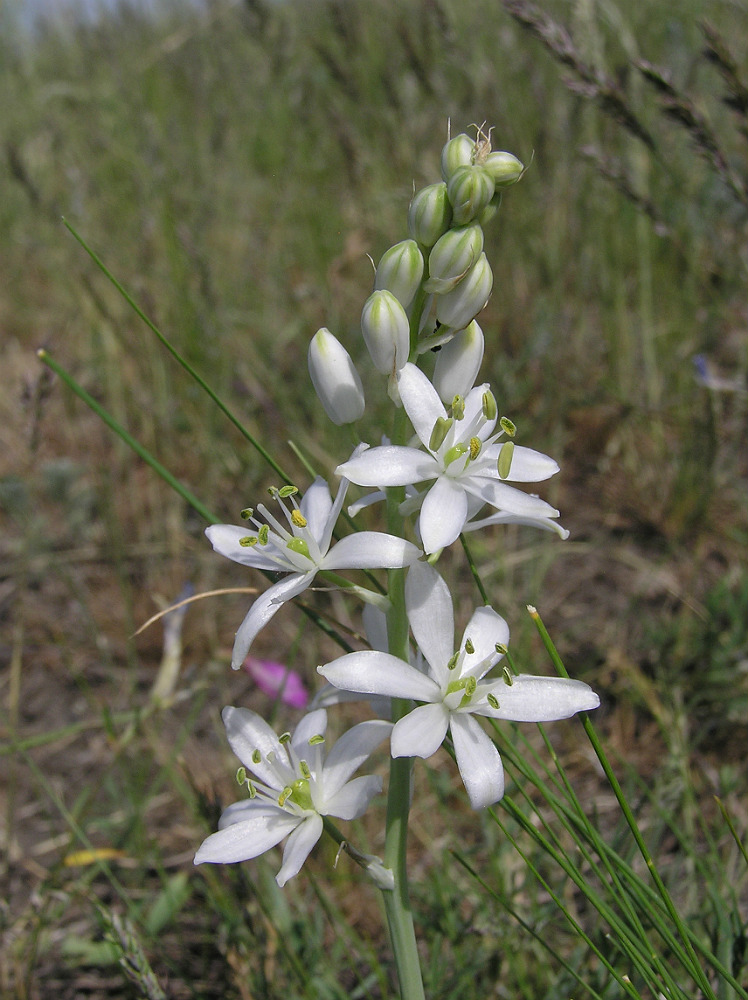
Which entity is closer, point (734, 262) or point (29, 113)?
point (734, 262)

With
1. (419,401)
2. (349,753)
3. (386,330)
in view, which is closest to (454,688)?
(349,753)

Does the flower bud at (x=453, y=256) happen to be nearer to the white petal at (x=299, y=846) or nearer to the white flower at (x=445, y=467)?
the white flower at (x=445, y=467)

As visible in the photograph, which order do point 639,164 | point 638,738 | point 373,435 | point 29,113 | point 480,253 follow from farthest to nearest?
point 29,113 < point 639,164 < point 373,435 < point 638,738 < point 480,253

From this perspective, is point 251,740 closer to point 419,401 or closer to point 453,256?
point 419,401

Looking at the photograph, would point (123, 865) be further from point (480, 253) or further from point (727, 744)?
point (480, 253)

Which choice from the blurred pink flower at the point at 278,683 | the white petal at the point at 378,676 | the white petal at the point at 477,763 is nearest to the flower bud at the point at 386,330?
the white petal at the point at 378,676

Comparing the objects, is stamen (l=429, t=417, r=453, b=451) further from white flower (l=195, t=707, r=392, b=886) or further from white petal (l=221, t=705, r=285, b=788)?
white petal (l=221, t=705, r=285, b=788)

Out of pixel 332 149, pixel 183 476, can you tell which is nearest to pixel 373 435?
pixel 183 476
